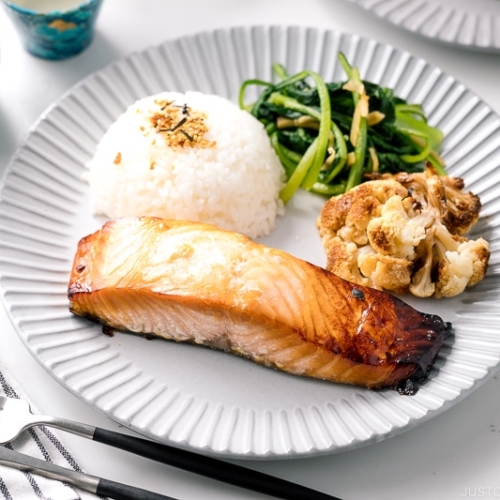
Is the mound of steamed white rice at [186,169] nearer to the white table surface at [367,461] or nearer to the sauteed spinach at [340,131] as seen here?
the sauteed spinach at [340,131]

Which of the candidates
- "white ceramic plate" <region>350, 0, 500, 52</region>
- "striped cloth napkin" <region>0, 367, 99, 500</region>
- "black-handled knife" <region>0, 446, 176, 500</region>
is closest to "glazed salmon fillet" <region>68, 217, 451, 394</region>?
"striped cloth napkin" <region>0, 367, 99, 500</region>

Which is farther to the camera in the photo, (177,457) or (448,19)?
(448,19)

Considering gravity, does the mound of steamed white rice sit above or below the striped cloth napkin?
above

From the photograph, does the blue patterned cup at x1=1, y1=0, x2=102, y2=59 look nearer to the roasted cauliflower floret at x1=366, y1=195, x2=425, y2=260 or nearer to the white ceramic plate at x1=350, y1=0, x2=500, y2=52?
the white ceramic plate at x1=350, y1=0, x2=500, y2=52

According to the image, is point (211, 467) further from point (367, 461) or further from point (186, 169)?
point (186, 169)

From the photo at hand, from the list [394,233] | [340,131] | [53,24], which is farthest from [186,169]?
[53,24]

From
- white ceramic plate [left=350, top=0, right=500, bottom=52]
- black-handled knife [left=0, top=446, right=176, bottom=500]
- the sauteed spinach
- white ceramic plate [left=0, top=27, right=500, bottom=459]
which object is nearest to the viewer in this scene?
black-handled knife [left=0, top=446, right=176, bottom=500]
